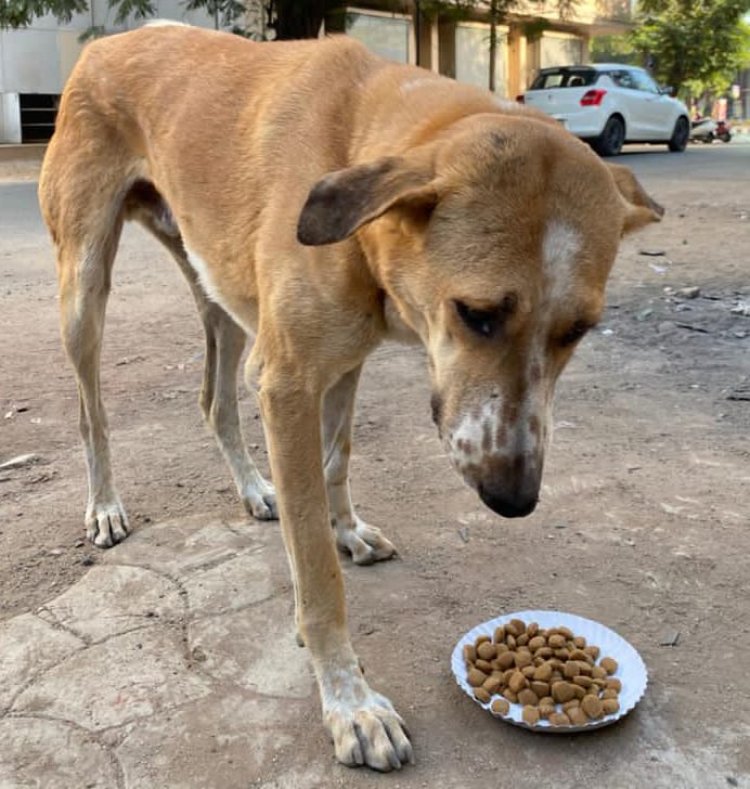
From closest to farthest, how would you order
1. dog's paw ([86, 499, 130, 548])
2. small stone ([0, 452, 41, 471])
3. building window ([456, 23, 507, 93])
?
dog's paw ([86, 499, 130, 548])
small stone ([0, 452, 41, 471])
building window ([456, 23, 507, 93])

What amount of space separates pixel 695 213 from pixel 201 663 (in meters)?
8.83

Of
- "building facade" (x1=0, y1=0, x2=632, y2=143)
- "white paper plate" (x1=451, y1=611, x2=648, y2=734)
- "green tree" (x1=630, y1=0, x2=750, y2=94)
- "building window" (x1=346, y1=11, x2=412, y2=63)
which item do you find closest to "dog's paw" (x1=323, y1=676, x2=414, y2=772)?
"white paper plate" (x1=451, y1=611, x2=648, y2=734)

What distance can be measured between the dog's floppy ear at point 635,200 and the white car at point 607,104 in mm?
16778

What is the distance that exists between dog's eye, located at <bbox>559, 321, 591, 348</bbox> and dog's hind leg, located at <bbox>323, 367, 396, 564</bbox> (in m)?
1.11

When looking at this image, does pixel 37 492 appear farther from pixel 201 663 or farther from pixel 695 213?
pixel 695 213

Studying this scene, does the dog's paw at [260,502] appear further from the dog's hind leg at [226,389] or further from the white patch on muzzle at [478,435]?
the white patch on muzzle at [478,435]

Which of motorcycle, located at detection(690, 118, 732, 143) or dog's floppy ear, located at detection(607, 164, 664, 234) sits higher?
dog's floppy ear, located at detection(607, 164, 664, 234)

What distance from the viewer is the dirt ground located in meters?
2.30

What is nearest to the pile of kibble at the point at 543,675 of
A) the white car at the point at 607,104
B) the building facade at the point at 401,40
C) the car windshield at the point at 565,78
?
the building facade at the point at 401,40

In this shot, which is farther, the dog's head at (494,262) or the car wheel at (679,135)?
the car wheel at (679,135)

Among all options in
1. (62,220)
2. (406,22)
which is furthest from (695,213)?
(406,22)

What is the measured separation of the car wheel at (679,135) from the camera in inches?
866

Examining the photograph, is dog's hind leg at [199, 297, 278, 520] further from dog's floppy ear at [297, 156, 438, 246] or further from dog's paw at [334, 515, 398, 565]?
dog's floppy ear at [297, 156, 438, 246]

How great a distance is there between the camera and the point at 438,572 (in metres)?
3.05
